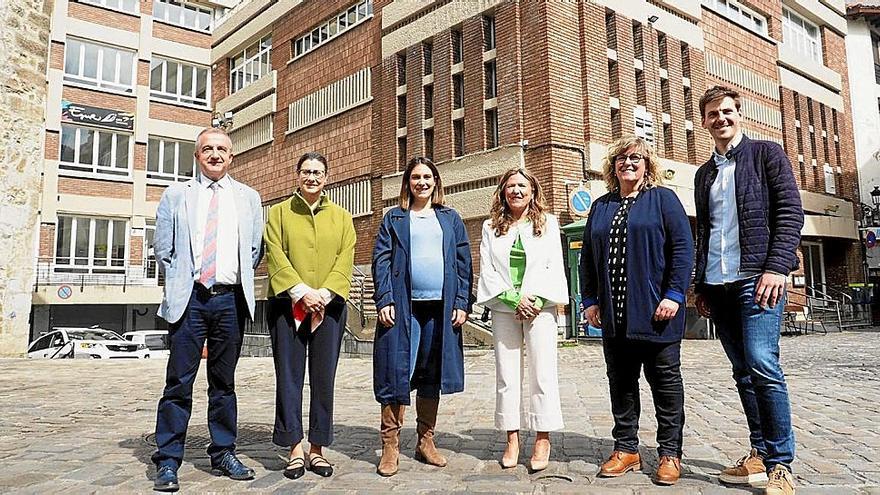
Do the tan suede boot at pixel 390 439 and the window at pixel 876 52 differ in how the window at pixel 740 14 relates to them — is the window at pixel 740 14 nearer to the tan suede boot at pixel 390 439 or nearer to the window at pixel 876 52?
the window at pixel 876 52

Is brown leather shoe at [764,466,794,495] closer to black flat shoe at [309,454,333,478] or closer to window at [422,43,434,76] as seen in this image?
black flat shoe at [309,454,333,478]

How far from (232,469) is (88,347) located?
1478cm

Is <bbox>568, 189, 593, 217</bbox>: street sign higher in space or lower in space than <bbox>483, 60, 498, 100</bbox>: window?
lower

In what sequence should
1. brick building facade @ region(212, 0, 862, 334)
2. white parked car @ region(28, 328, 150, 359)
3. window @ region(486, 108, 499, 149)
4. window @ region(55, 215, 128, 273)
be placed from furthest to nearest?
1. window @ region(55, 215, 128, 273)
2. window @ region(486, 108, 499, 149)
3. white parked car @ region(28, 328, 150, 359)
4. brick building facade @ region(212, 0, 862, 334)

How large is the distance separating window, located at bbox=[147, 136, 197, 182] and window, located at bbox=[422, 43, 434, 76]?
15049 mm

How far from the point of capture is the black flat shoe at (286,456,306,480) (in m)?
3.90

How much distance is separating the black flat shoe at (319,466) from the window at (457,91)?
46.9ft

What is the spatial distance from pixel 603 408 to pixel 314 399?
10.8 ft

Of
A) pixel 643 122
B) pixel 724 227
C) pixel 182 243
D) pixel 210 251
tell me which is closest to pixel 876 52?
pixel 643 122

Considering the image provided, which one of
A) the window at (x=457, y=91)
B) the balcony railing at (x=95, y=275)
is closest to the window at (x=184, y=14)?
the balcony railing at (x=95, y=275)

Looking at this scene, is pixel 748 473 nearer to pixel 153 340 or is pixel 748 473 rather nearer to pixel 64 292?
pixel 153 340

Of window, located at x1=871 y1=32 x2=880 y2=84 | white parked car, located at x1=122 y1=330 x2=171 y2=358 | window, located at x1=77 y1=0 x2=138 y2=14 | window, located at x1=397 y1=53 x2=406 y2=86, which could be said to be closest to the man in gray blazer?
white parked car, located at x1=122 y1=330 x2=171 y2=358

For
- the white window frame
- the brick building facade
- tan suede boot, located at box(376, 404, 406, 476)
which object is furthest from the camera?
the white window frame

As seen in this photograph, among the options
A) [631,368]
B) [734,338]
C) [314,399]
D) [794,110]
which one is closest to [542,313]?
[631,368]
